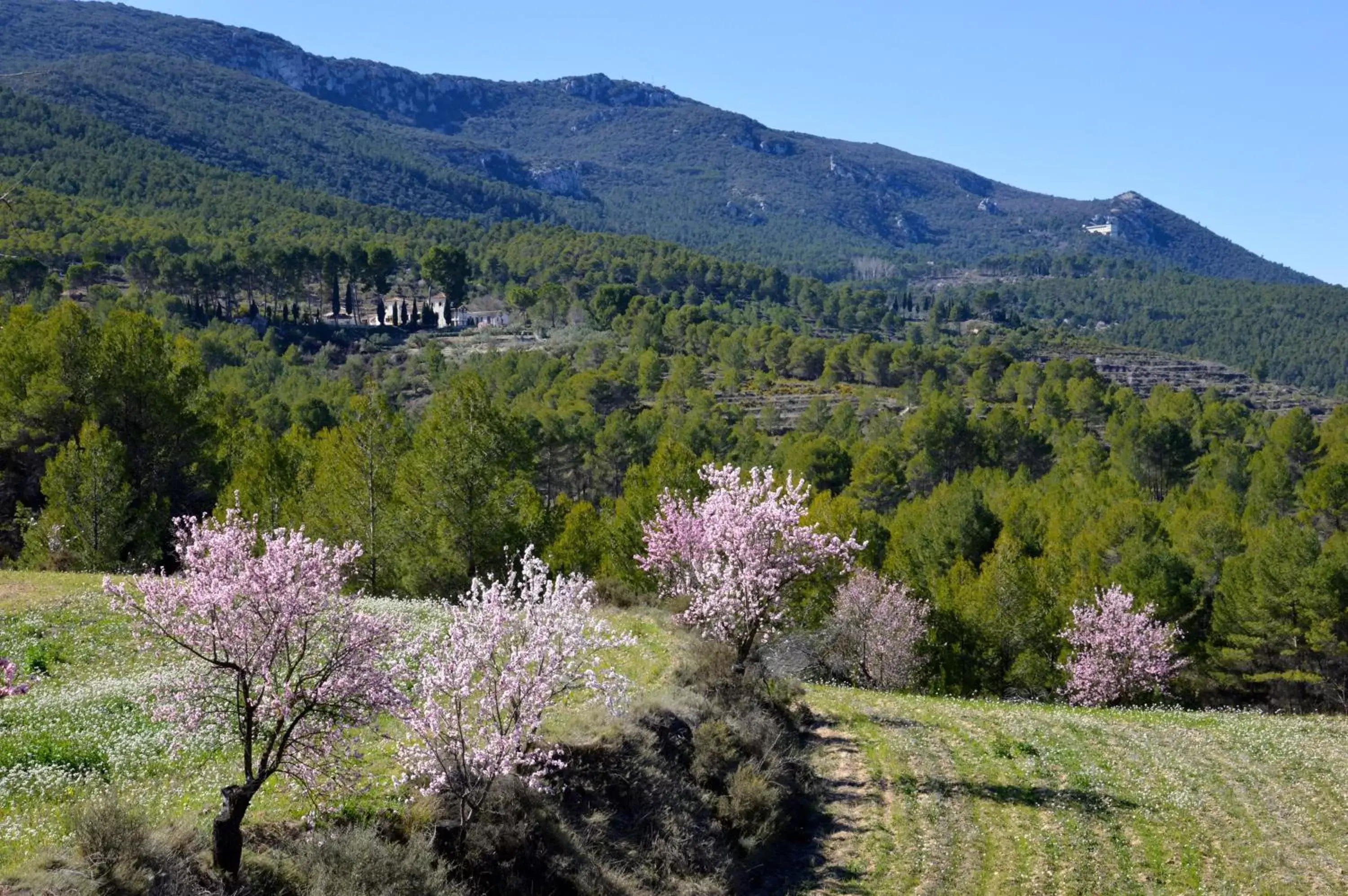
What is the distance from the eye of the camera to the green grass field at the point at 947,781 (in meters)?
14.6

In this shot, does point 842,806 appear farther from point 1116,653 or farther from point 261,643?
point 1116,653

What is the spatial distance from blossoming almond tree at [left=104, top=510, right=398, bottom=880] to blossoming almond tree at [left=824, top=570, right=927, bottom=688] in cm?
3502

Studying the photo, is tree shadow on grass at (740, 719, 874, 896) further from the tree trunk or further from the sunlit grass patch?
the sunlit grass patch

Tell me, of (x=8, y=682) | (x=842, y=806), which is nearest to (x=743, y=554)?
(x=842, y=806)

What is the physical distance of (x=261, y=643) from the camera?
38.7 ft

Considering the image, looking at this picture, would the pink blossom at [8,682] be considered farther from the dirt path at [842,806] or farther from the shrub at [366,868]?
the dirt path at [842,806]

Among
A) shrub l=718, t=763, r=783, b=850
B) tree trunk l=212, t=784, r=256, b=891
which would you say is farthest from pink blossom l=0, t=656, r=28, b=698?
shrub l=718, t=763, r=783, b=850

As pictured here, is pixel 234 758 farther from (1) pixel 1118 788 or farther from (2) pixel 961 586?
(2) pixel 961 586

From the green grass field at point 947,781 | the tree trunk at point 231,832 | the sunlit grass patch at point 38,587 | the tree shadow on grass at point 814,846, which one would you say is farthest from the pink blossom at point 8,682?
the sunlit grass patch at point 38,587

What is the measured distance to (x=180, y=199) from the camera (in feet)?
638

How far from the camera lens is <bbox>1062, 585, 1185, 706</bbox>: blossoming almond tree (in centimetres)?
4528

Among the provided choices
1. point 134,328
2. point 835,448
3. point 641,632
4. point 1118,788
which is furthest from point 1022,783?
point 835,448

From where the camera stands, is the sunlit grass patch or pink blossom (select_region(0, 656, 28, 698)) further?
the sunlit grass patch

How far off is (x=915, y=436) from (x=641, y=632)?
71.3 metres
